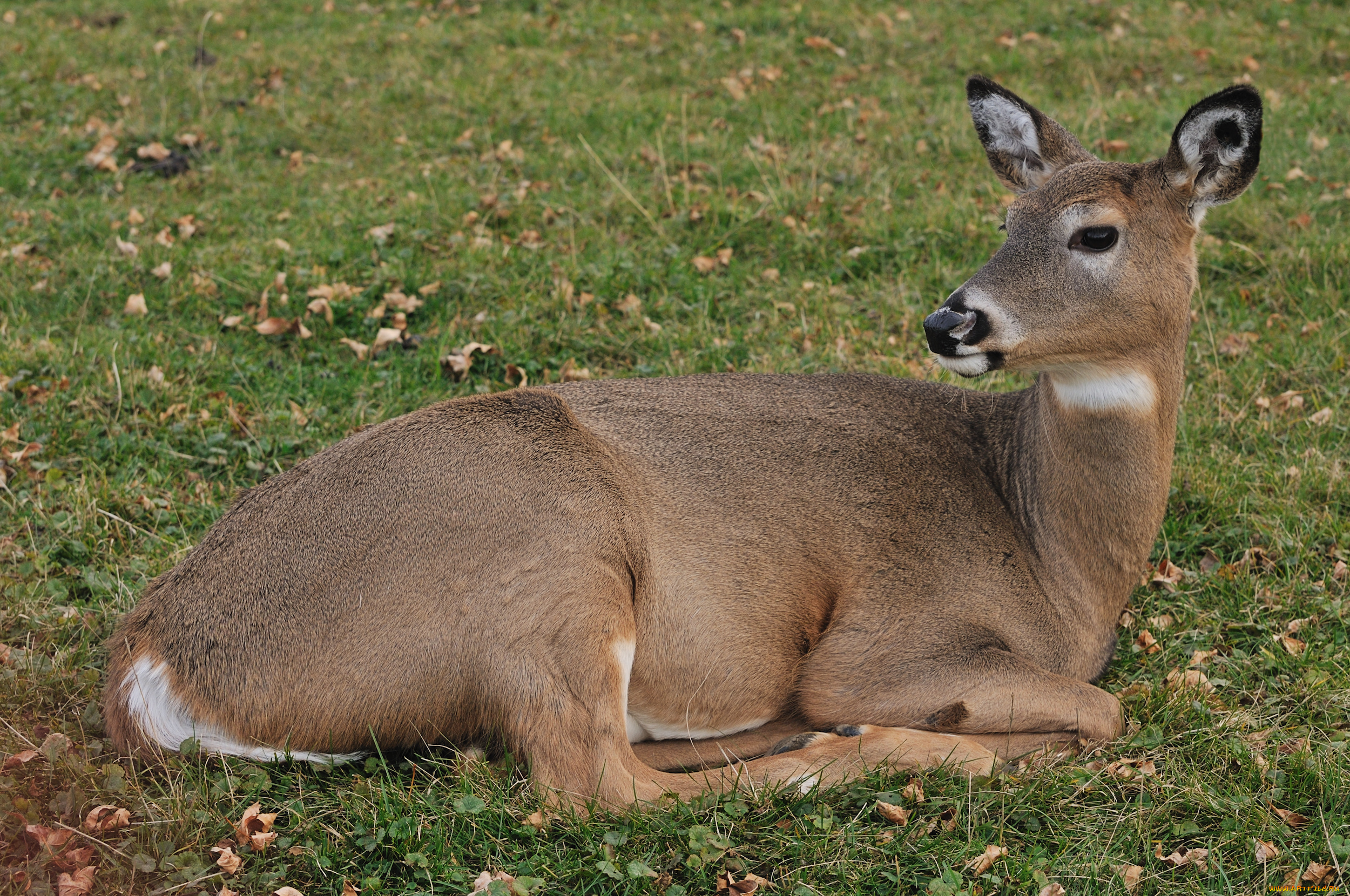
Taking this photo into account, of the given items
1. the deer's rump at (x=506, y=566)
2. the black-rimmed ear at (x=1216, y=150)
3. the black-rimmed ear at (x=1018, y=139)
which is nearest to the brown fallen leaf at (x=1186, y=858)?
the deer's rump at (x=506, y=566)

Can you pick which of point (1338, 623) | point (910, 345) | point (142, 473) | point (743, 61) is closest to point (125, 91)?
point (743, 61)

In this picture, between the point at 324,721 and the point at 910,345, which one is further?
the point at 910,345

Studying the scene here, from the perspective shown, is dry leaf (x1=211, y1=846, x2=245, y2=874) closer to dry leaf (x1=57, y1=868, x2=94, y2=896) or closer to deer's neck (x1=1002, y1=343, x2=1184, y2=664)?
dry leaf (x1=57, y1=868, x2=94, y2=896)

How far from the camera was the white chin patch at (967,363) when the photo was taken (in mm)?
3828

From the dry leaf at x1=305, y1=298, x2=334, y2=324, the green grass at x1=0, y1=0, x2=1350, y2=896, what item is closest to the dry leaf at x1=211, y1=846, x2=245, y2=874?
the green grass at x1=0, y1=0, x2=1350, y2=896

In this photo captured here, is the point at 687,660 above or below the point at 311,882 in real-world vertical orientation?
above

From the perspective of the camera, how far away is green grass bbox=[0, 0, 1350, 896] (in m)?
3.46

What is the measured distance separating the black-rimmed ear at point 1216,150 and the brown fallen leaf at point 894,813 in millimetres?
2174

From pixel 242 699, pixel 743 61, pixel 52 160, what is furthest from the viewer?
pixel 743 61

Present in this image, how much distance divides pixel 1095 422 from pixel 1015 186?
114 centimetres

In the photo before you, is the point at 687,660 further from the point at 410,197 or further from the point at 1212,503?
the point at 410,197

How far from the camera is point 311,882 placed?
131 inches

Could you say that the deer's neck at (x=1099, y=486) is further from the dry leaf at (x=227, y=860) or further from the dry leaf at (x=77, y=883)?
the dry leaf at (x=77, y=883)

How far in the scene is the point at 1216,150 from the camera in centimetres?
397
